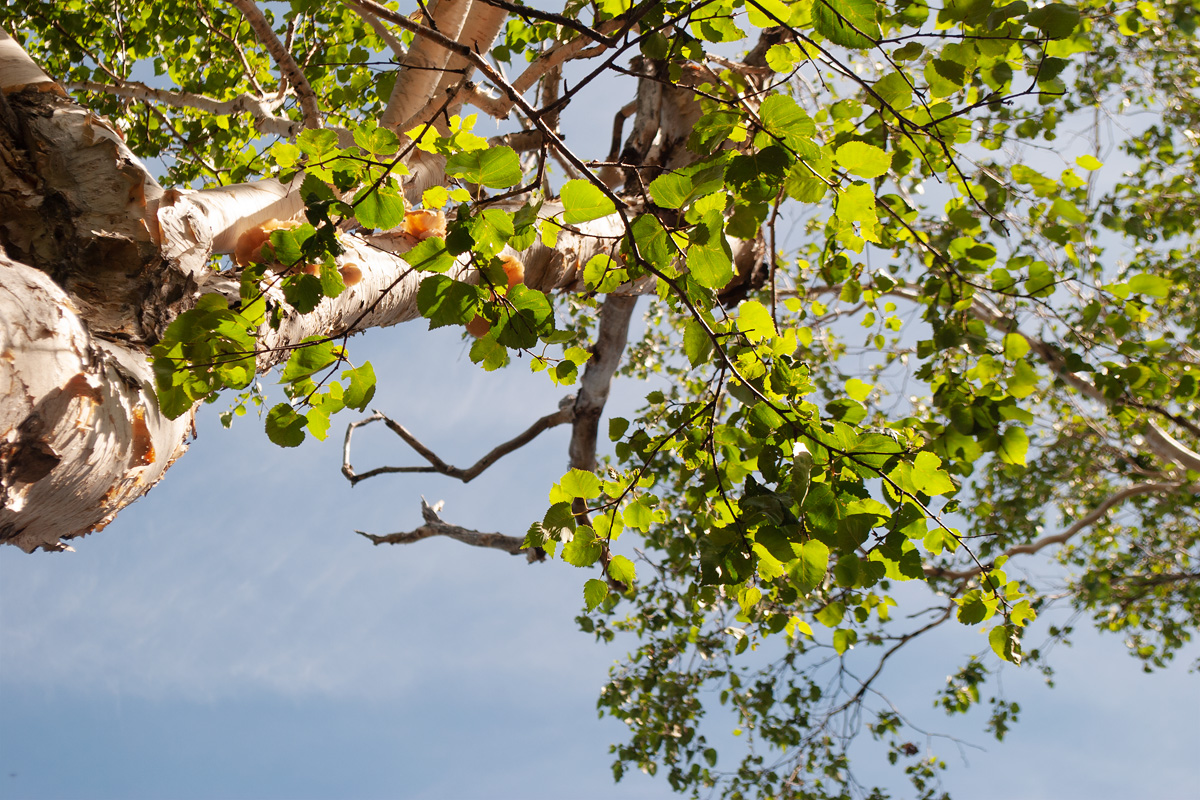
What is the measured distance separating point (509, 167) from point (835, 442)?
0.83 m

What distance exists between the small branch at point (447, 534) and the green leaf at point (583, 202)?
8.82 feet

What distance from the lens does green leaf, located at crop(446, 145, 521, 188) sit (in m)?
0.99

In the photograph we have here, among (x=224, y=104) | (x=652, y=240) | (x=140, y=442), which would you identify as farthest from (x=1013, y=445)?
(x=224, y=104)

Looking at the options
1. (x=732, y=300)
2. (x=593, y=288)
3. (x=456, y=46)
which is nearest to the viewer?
(x=456, y=46)

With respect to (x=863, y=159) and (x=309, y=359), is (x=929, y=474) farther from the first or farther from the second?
(x=309, y=359)

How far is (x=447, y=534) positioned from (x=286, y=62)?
2.38m

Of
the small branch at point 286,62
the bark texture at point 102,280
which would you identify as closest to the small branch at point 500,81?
the bark texture at point 102,280

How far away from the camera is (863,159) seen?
1.14m

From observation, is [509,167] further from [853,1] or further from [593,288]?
[853,1]

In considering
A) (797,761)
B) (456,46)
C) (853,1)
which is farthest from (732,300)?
(797,761)

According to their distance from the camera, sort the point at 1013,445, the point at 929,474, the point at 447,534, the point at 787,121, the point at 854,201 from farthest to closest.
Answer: the point at 447,534
the point at 1013,445
the point at 929,474
the point at 854,201
the point at 787,121

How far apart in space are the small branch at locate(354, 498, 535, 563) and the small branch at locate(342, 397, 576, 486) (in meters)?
0.22

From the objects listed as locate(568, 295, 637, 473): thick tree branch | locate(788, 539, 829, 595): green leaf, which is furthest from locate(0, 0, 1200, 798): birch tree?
locate(568, 295, 637, 473): thick tree branch

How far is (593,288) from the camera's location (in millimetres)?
1466
